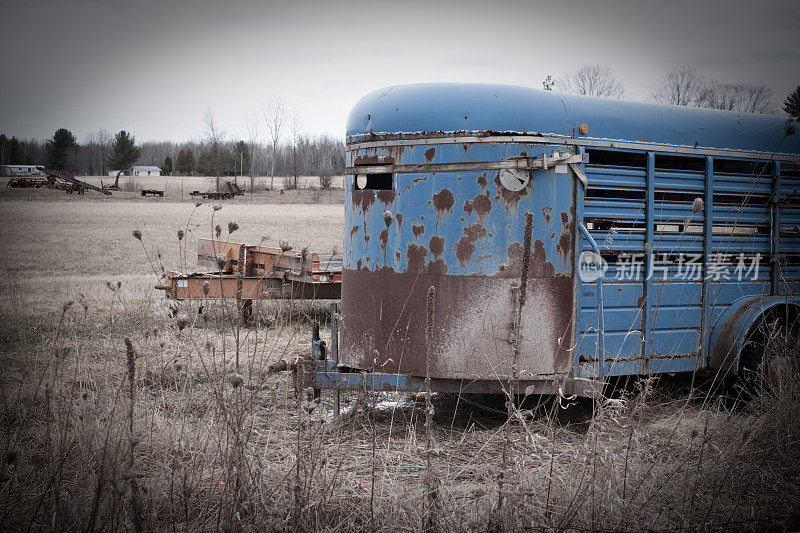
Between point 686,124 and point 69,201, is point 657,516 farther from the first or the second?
point 69,201

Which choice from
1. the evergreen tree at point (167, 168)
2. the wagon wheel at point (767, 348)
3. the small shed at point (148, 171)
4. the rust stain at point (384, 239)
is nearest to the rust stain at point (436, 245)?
the rust stain at point (384, 239)

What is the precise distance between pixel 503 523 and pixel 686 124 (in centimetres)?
399

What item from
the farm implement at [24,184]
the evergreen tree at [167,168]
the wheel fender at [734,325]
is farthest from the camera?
the evergreen tree at [167,168]

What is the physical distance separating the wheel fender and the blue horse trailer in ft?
0.05

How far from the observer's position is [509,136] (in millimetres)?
4836

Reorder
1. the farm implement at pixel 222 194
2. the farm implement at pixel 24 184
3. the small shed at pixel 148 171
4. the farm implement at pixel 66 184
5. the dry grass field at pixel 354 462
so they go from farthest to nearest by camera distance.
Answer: the small shed at pixel 148 171
the farm implement at pixel 24 184
the farm implement at pixel 66 184
the farm implement at pixel 222 194
the dry grass field at pixel 354 462

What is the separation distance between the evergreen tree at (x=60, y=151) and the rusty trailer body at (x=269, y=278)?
76.7m

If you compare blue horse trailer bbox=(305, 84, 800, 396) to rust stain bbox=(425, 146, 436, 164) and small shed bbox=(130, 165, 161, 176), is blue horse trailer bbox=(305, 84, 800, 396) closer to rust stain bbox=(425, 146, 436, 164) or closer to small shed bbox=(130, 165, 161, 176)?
rust stain bbox=(425, 146, 436, 164)

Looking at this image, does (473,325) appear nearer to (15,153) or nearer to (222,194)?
(222,194)

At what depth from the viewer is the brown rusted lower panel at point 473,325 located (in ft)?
15.8

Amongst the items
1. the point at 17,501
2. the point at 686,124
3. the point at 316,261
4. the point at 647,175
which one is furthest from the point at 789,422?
the point at 316,261

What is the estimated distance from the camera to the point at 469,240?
4.83 meters

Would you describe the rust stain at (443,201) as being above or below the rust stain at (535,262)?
above

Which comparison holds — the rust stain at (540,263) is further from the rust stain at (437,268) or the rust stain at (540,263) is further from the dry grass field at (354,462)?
the dry grass field at (354,462)
